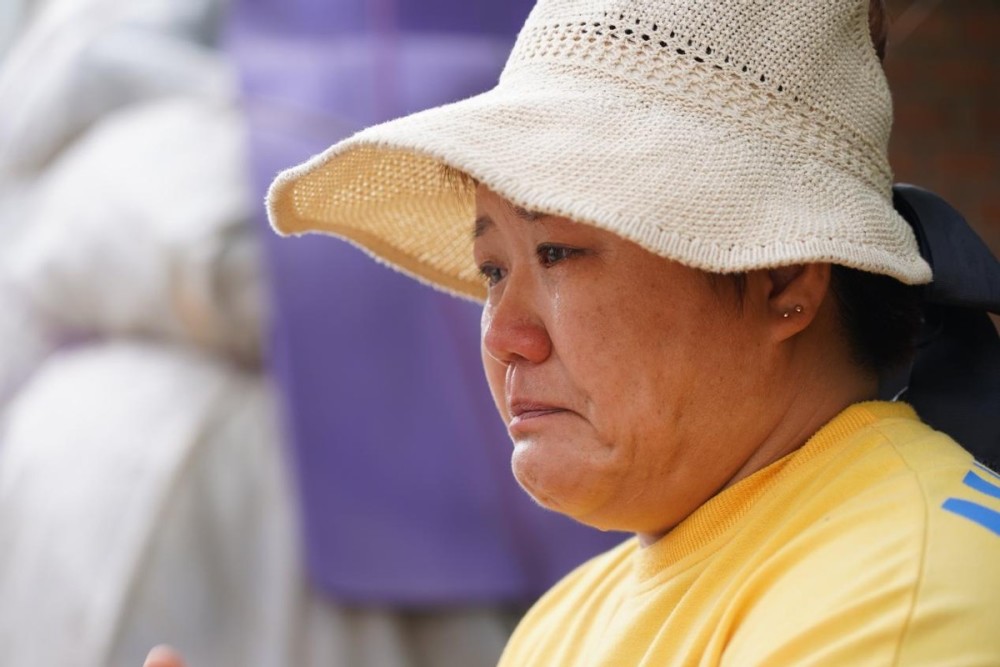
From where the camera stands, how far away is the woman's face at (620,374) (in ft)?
3.59

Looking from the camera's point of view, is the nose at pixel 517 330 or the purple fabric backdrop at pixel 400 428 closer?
the nose at pixel 517 330

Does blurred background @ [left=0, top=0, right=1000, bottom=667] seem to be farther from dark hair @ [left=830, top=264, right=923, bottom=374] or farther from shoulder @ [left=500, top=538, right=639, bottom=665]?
dark hair @ [left=830, top=264, right=923, bottom=374]

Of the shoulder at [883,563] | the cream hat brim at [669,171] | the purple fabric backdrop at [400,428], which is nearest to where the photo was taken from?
the shoulder at [883,563]

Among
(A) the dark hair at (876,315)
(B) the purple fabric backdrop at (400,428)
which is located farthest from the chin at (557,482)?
(B) the purple fabric backdrop at (400,428)

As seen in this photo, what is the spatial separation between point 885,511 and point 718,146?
0.98 feet

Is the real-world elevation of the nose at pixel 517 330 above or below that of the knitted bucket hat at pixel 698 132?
below

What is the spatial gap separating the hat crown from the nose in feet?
0.63

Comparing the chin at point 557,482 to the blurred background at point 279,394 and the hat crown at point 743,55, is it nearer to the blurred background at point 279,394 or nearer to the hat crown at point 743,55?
the hat crown at point 743,55

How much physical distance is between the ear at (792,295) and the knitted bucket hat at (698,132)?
0.07 metres

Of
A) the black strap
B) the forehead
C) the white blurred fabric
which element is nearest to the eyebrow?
the forehead

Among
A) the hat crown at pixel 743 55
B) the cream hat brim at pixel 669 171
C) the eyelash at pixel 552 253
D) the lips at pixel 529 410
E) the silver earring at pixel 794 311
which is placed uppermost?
the hat crown at pixel 743 55

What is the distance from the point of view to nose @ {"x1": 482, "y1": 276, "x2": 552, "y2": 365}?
112cm

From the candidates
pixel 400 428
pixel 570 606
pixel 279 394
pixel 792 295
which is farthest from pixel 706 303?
pixel 279 394

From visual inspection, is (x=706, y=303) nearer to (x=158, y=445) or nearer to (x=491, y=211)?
(x=491, y=211)
